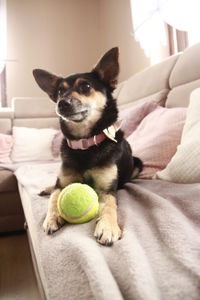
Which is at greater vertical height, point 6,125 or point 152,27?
point 152,27

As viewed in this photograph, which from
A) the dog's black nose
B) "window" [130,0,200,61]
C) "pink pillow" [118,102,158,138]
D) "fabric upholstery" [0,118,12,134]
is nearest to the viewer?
the dog's black nose

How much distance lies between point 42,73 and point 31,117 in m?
2.18

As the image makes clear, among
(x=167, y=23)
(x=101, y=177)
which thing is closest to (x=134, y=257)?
(x=101, y=177)

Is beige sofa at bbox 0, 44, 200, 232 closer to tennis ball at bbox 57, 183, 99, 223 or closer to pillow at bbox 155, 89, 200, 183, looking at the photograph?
pillow at bbox 155, 89, 200, 183

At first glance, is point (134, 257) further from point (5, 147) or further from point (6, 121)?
point (6, 121)

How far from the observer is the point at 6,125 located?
3.19 metres

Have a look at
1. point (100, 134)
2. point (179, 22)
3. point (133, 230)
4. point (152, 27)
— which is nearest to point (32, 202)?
point (100, 134)

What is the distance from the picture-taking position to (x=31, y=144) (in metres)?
2.89

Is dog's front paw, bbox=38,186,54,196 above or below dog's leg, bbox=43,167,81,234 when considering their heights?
below

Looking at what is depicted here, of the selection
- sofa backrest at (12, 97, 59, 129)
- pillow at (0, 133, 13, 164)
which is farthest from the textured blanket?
sofa backrest at (12, 97, 59, 129)

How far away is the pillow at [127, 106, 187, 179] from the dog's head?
0.35 m

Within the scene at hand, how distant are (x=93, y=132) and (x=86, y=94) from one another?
0.19 metres

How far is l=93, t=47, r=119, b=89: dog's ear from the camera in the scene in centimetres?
117

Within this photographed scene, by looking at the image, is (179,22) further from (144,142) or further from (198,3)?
(144,142)
